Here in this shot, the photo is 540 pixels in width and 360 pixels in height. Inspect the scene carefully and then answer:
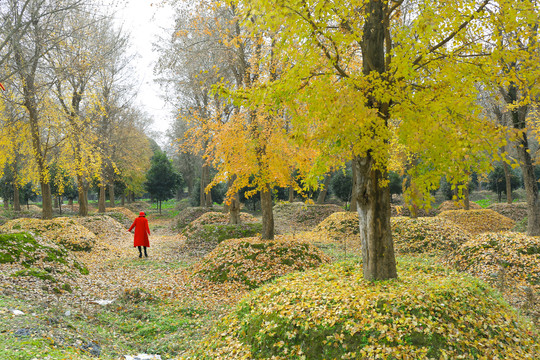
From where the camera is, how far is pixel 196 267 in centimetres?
918

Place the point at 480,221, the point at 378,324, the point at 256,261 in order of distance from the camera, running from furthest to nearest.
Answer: the point at 480,221 < the point at 256,261 < the point at 378,324

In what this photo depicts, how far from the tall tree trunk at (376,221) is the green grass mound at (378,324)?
0.85 ft

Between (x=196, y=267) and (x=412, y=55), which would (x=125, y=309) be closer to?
(x=196, y=267)

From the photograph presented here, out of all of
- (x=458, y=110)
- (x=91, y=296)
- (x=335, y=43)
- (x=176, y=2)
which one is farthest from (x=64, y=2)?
(x=458, y=110)

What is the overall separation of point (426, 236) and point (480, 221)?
18.3ft

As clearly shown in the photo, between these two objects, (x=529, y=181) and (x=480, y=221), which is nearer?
(x=529, y=181)

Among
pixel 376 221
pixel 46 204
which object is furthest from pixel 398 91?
pixel 46 204

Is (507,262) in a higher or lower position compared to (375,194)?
lower

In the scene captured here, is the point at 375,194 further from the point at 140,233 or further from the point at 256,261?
the point at 140,233

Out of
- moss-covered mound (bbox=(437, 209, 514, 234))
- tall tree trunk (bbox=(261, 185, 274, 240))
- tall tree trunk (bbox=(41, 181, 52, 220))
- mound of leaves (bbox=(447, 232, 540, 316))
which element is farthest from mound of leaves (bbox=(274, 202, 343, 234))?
tall tree trunk (bbox=(41, 181, 52, 220))

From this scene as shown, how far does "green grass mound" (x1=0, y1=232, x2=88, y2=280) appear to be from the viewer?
691 cm

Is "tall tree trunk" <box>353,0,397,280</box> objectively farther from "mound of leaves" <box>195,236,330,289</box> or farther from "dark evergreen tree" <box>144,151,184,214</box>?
"dark evergreen tree" <box>144,151,184,214</box>

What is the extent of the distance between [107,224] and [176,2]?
1125 cm

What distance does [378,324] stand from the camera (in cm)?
401
